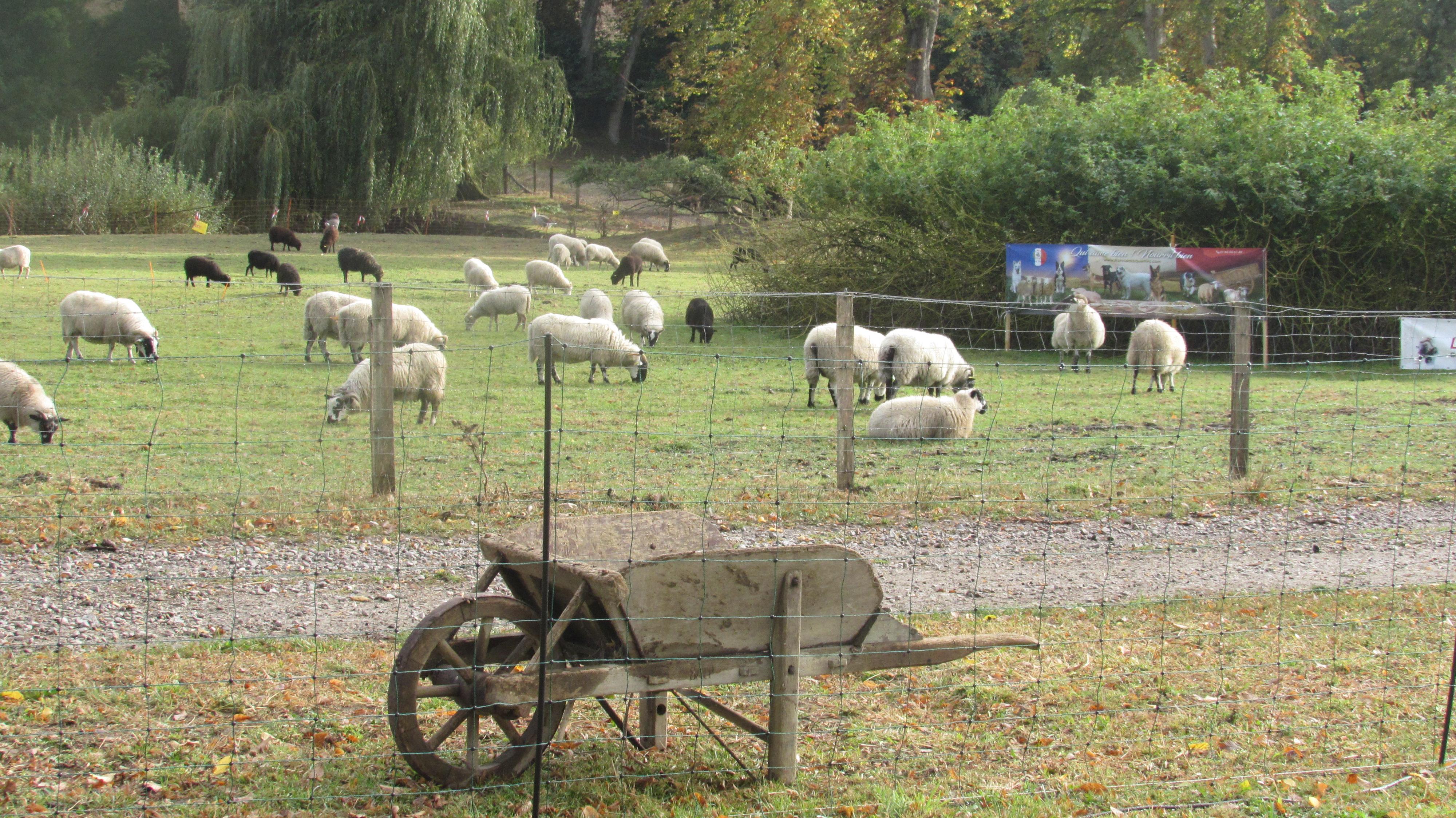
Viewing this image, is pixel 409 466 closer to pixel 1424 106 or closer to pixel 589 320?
pixel 589 320

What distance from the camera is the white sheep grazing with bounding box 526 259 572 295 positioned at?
26453 millimetres

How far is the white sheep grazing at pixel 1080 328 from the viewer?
1806 cm

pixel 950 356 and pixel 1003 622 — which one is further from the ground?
pixel 950 356

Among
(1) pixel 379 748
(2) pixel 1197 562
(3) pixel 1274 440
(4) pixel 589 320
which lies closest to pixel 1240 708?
(2) pixel 1197 562

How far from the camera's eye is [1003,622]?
6387 mm

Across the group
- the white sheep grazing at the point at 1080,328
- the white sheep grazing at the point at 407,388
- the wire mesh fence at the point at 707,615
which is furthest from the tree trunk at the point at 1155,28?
the white sheep grazing at the point at 407,388

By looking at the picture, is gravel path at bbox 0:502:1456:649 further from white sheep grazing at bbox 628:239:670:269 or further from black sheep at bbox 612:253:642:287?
white sheep grazing at bbox 628:239:670:269

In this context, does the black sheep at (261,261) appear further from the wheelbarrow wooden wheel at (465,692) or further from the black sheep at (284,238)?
the wheelbarrow wooden wheel at (465,692)

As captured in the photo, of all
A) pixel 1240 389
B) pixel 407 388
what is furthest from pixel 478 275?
pixel 1240 389

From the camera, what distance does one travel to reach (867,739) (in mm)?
4820

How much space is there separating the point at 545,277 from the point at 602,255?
26.1ft

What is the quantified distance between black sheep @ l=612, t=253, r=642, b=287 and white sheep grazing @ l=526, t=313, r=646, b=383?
12.9 meters

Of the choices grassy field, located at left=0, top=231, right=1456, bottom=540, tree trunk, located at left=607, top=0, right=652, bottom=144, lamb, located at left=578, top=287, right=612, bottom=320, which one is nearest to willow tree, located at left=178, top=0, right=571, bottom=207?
grassy field, located at left=0, top=231, right=1456, bottom=540

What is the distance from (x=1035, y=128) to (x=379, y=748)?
19.4 metres
